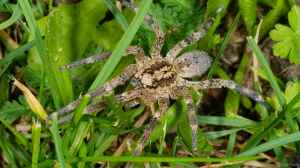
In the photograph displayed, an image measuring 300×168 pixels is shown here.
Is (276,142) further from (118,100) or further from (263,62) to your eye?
(118,100)

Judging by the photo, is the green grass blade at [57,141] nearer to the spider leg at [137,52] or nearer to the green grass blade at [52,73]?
the green grass blade at [52,73]

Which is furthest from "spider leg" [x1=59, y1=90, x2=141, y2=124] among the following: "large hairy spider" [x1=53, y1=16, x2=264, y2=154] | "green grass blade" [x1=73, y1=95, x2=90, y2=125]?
"green grass blade" [x1=73, y1=95, x2=90, y2=125]

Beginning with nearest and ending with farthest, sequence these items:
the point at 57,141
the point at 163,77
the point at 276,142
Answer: the point at 57,141
the point at 276,142
the point at 163,77

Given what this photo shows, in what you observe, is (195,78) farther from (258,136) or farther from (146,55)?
(258,136)

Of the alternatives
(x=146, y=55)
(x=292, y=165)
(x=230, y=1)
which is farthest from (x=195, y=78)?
(x=292, y=165)

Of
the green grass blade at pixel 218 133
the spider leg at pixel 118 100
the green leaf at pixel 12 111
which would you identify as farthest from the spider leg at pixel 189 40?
the green leaf at pixel 12 111

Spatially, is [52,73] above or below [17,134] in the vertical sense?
above

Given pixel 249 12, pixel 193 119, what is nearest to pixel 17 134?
pixel 193 119
